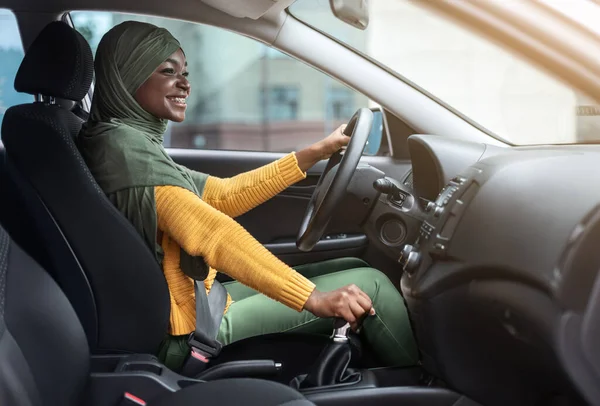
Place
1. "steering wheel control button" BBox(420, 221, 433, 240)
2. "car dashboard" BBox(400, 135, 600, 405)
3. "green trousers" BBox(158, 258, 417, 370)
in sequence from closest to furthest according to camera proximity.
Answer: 1. "car dashboard" BBox(400, 135, 600, 405)
2. "steering wheel control button" BBox(420, 221, 433, 240)
3. "green trousers" BBox(158, 258, 417, 370)

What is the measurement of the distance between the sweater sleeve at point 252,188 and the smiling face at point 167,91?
35 cm

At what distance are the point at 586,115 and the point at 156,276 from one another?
0.83 meters

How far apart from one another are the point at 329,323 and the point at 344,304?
299mm

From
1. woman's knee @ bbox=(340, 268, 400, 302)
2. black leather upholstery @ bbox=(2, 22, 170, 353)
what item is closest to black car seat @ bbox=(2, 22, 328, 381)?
black leather upholstery @ bbox=(2, 22, 170, 353)

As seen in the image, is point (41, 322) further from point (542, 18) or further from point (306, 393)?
point (542, 18)

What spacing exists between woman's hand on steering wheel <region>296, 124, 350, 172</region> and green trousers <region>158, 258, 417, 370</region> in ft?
1.05

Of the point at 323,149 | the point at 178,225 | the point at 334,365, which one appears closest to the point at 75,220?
the point at 178,225

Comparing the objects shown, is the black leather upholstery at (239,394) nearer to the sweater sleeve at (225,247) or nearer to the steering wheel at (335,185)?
the sweater sleeve at (225,247)

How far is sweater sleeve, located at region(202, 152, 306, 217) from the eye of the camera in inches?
76.5

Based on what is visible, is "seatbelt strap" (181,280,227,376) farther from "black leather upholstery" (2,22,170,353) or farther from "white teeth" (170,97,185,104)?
"white teeth" (170,97,185,104)

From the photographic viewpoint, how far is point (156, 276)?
55.6 inches

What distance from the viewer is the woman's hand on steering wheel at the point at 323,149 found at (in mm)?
1800

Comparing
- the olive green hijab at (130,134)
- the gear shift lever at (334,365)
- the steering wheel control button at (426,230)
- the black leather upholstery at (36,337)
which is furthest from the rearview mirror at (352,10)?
the black leather upholstery at (36,337)

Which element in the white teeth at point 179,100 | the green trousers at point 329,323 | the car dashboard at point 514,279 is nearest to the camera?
the car dashboard at point 514,279
